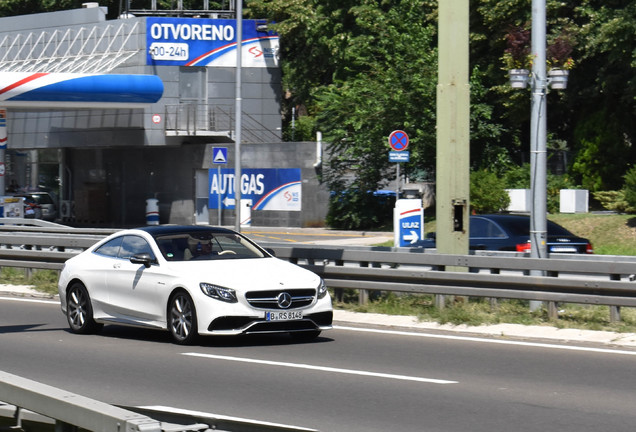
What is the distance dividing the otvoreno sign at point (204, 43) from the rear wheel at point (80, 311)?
32438 millimetres

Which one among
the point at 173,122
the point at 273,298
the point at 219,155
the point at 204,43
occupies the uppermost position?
the point at 204,43

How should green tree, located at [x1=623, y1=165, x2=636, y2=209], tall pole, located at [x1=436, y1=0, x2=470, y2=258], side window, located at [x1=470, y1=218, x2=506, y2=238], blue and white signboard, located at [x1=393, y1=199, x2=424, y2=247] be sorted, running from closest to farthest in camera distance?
tall pole, located at [x1=436, y1=0, x2=470, y2=258]
side window, located at [x1=470, y1=218, x2=506, y2=238]
blue and white signboard, located at [x1=393, y1=199, x2=424, y2=247]
green tree, located at [x1=623, y1=165, x2=636, y2=209]

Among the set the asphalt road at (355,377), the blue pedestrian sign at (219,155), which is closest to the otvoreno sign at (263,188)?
the blue pedestrian sign at (219,155)

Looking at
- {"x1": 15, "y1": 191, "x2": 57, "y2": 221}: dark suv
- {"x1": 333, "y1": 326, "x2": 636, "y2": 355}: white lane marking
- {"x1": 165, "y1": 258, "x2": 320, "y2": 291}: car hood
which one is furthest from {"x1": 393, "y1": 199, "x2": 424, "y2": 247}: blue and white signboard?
{"x1": 15, "y1": 191, "x2": 57, "y2": 221}: dark suv

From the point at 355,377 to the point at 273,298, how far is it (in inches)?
84.8

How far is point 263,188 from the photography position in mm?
44000

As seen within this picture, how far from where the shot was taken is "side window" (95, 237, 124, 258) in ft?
45.1

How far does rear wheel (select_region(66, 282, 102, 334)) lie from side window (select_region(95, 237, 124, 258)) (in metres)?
0.51

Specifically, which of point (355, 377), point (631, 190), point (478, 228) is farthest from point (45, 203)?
point (355, 377)

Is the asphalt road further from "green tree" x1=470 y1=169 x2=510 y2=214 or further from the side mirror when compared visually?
"green tree" x1=470 y1=169 x2=510 y2=214

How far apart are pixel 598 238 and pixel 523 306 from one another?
51.5 ft

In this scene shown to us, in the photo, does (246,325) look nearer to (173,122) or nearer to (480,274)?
(480,274)

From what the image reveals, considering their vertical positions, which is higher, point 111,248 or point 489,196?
point 489,196

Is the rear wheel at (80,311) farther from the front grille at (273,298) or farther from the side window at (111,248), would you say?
the front grille at (273,298)
